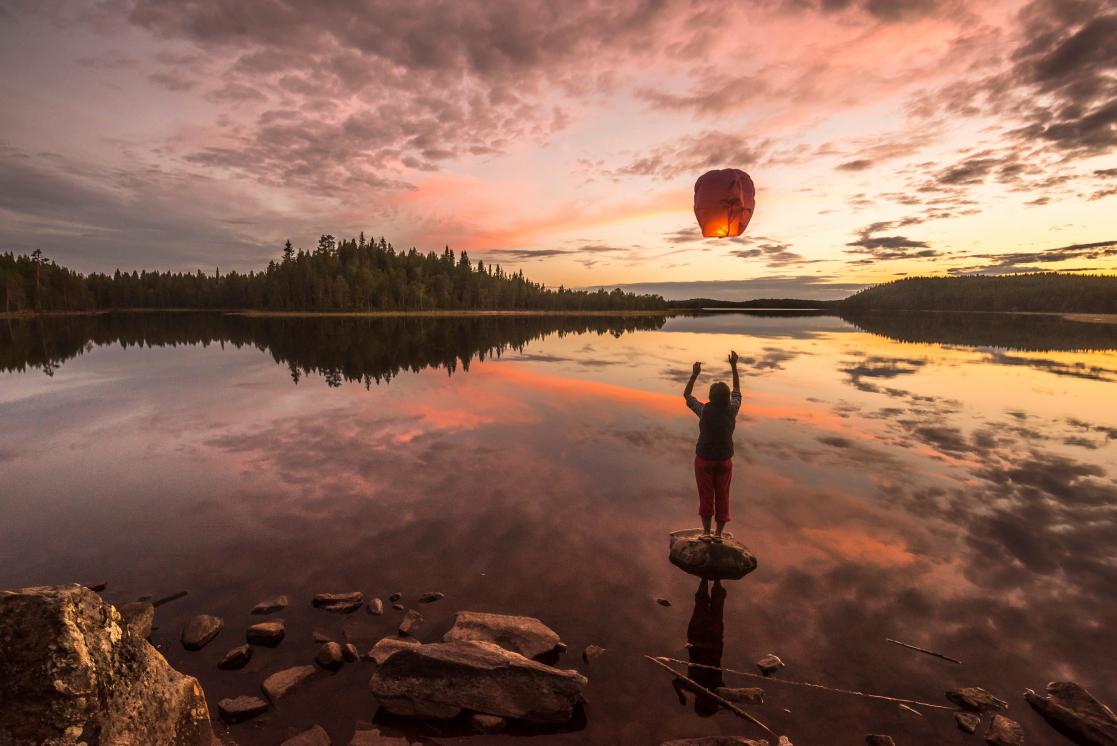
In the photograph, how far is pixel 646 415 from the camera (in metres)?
21.4

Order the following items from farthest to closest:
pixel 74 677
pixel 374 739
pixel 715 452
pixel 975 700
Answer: pixel 715 452 < pixel 975 700 < pixel 374 739 < pixel 74 677

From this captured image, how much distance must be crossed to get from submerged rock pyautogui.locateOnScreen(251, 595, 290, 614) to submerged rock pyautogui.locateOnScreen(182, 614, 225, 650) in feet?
1.51

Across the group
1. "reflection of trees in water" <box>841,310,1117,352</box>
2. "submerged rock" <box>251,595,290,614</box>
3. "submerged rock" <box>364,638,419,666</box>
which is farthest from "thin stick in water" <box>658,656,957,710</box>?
"reflection of trees in water" <box>841,310,1117,352</box>

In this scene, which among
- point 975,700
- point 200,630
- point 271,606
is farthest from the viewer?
point 271,606

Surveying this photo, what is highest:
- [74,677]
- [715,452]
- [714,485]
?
[715,452]

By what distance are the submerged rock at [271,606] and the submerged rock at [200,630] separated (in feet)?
1.51

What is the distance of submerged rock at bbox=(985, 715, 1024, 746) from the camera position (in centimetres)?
541

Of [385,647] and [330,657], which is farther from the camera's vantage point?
[385,647]

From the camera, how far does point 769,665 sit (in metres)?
6.46

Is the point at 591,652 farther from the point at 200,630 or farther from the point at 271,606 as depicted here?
the point at 200,630

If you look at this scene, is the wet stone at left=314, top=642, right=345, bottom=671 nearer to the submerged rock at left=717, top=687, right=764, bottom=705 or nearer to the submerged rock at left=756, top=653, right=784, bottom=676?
the submerged rock at left=717, top=687, right=764, bottom=705

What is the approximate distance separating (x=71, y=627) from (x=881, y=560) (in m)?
11.7

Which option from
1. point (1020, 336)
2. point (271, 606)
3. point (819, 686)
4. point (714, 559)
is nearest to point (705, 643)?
point (819, 686)

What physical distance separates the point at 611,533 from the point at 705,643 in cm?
350
